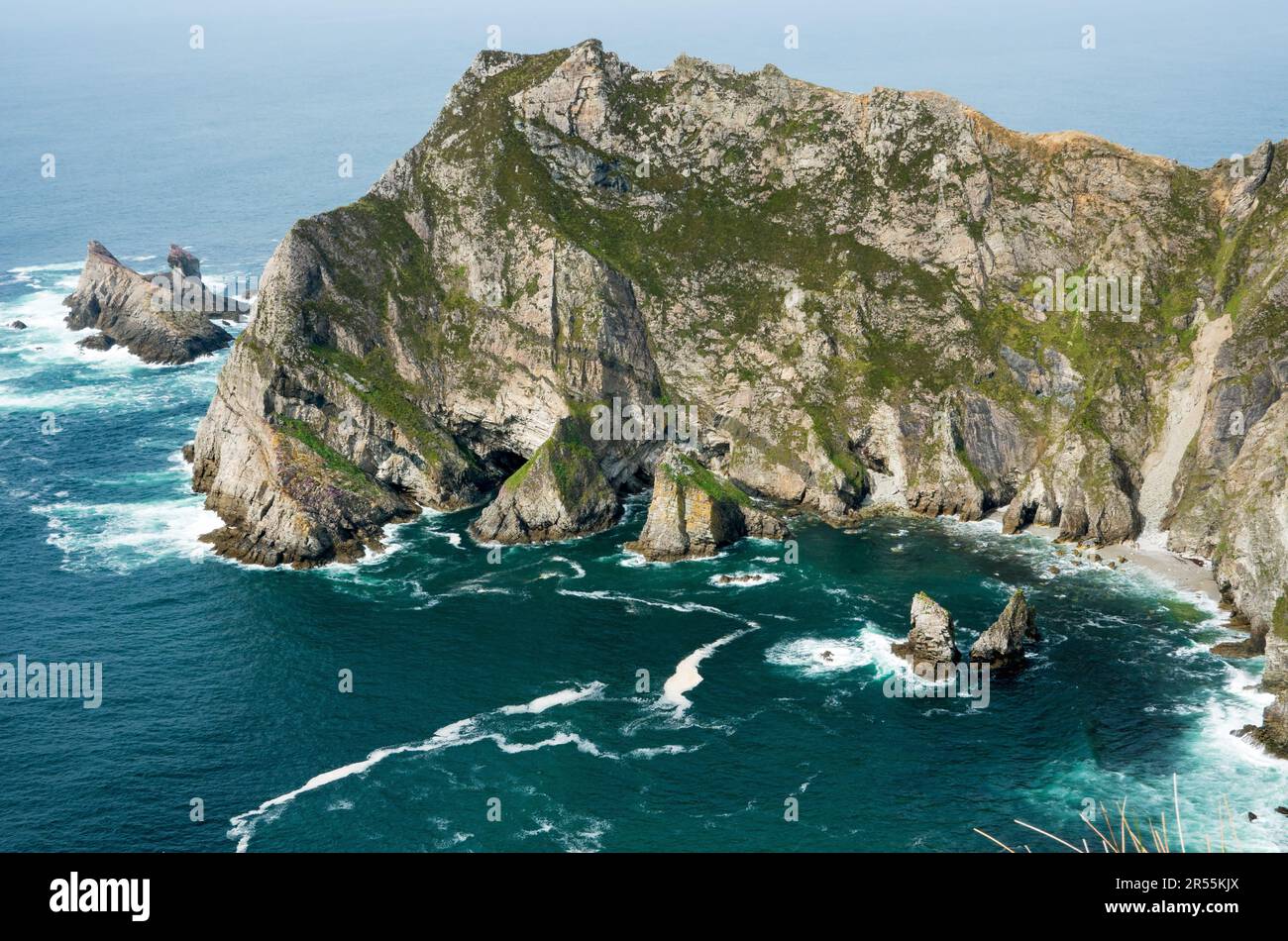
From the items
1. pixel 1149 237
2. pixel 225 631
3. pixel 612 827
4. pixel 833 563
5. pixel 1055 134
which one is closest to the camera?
pixel 612 827

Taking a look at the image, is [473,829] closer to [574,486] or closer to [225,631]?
[225,631]

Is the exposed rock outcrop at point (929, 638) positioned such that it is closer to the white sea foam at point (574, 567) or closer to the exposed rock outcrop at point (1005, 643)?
the exposed rock outcrop at point (1005, 643)

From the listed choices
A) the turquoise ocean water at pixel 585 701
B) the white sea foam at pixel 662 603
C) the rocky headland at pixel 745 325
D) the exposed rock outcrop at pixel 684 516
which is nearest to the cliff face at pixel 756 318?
the rocky headland at pixel 745 325

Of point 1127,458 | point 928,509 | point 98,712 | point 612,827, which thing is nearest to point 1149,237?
point 1127,458

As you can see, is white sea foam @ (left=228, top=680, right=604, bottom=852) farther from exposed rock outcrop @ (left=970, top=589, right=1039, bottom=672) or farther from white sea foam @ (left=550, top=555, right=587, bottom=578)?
exposed rock outcrop @ (left=970, top=589, right=1039, bottom=672)

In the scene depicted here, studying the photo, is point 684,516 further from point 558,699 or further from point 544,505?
point 558,699

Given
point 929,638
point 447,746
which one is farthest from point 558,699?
point 929,638

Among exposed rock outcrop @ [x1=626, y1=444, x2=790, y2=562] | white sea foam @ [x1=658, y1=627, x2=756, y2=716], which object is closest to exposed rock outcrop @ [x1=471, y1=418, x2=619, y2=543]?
exposed rock outcrop @ [x1=626, y1=444, x2=790, y2=562]
